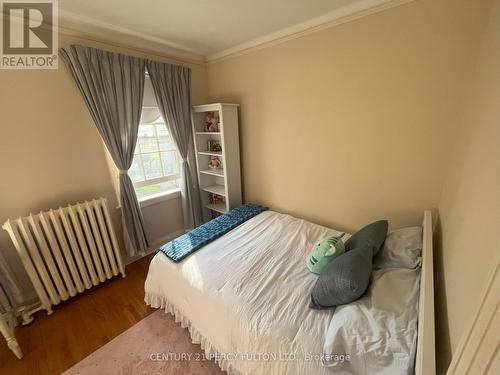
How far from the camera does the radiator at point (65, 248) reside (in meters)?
1.63

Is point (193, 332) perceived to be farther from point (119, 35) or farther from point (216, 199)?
point (119, 35)

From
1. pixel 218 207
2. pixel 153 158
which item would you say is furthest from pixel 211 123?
pixel 218 207

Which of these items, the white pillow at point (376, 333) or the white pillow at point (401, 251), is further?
the white pillow at point (401, 251)

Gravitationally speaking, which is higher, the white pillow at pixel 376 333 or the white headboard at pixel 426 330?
the white headboard at pixel 426 330

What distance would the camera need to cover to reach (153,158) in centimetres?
257

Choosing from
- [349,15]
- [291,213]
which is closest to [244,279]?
[291,213]

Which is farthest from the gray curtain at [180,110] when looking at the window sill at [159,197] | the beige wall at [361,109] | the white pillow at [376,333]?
the white pillow at [376,333]

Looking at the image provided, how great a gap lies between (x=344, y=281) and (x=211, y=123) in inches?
91.9

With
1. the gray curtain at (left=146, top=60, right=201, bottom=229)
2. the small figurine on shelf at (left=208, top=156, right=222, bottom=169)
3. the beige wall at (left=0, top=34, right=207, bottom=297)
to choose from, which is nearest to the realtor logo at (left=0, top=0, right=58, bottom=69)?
the beige wall at (left=0, top=34, right=207, bottom=297)

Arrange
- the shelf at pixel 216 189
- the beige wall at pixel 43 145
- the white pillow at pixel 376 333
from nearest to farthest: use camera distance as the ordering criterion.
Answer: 1. the white pillow at pixel 376 333
2. the beige wall at pixel 43 145
3. the shelf at pixel 216 189

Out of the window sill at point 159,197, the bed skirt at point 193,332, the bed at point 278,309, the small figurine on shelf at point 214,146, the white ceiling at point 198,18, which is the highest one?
the white ceiling at point 198,18

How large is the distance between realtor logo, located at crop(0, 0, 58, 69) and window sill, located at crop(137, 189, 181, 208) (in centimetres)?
143

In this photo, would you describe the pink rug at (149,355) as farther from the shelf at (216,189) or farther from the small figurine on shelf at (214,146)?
the small figurine on shelf at (214,146)

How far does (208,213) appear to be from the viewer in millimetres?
3143
